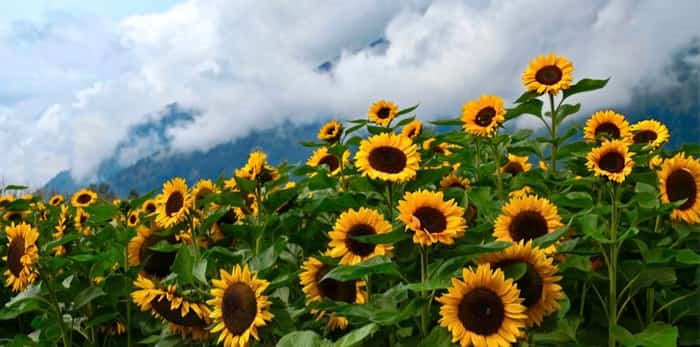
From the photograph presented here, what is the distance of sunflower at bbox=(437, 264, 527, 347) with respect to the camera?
1.81 metres

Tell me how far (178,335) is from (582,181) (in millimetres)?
1825

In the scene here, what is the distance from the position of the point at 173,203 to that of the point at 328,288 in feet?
3.53

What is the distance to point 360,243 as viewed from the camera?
2354 millimetres

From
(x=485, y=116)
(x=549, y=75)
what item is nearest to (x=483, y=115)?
(x=485, y=116)

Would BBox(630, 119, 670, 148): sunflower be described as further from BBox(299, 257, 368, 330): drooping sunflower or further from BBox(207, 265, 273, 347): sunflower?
BBox(207, 265, 273, 347): sunflower

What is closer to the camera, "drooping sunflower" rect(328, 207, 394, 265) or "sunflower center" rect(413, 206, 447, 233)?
"sunflower center" rect(413, 206, 447, 233)

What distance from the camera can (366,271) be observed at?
195 cm

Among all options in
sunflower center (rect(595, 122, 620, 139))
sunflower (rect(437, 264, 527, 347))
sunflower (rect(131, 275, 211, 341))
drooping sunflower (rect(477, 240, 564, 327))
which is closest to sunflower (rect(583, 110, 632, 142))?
sunflower center (rect(595, 122, 620, 139))

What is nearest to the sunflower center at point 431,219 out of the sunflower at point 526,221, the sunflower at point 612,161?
the sunflower at point 526,221

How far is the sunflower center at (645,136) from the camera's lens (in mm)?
3776

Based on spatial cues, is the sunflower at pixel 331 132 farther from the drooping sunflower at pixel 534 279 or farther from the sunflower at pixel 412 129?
the drooping sunflower at pixel 534 279

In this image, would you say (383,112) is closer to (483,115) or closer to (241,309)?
(483,115)

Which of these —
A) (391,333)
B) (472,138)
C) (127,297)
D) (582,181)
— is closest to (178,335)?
(127,297)

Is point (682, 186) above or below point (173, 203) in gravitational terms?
above
